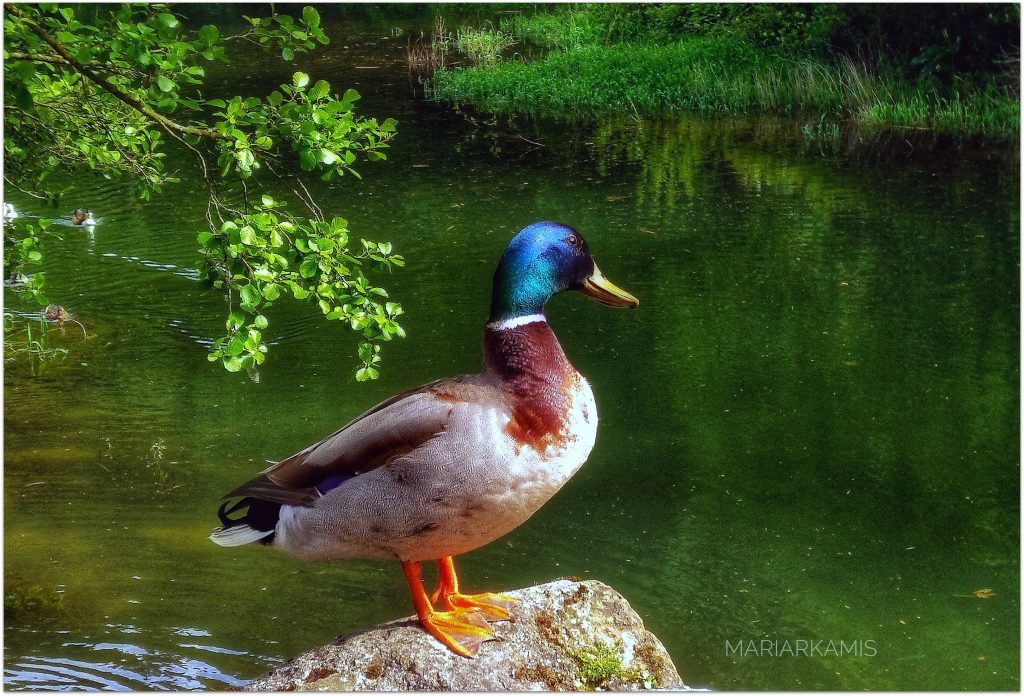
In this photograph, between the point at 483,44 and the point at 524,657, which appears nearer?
the point at 524,657

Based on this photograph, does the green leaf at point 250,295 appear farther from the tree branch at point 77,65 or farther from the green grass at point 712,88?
the green grass at point 712,88

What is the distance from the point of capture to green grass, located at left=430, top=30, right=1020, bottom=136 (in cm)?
1476

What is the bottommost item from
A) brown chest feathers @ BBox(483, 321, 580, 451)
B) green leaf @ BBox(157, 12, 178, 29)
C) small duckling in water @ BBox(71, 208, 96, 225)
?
small duckling in water @ BBox(71, 208, 96, 225)

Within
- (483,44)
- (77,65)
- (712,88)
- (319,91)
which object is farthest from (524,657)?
(483,44)

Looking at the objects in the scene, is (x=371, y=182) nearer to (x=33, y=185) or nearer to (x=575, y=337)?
(x=575, y=337)

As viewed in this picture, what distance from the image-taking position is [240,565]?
18.3 feet

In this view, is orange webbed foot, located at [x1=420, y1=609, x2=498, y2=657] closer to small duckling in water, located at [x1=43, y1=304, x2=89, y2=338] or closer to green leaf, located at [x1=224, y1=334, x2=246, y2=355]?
green leaf, located at [x1=224, y1=334, x2=246, y2=355]

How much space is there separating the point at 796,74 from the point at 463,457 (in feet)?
44.7

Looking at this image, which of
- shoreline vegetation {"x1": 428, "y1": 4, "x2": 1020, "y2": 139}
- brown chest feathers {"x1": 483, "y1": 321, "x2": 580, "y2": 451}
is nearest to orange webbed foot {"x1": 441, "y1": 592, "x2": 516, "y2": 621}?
brown chest feathers {"x1": 483, "y1": 321, "x2": 580, "y2": 451}

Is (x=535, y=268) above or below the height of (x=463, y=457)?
above

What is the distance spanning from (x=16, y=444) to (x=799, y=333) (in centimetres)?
531

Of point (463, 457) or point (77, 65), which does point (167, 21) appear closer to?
point (77, 65)

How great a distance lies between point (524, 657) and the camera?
3711 millimetres

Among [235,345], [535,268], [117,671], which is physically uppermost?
[535,268]
